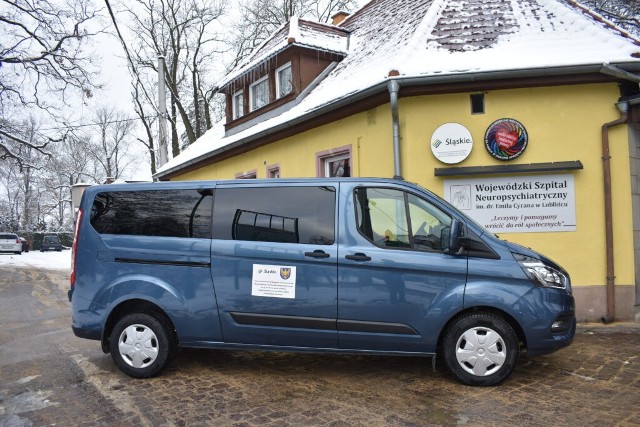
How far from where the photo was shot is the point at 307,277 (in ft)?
14.8

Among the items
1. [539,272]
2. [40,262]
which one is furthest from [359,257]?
[40,262]

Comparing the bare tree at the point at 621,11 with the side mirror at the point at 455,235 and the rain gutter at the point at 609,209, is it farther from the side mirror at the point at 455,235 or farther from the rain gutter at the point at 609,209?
the side mirror at the point at 455,235

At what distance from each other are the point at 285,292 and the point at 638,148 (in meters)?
6.13

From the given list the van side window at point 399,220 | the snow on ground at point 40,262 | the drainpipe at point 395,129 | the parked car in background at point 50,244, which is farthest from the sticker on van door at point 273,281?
the parked car in background at point 50,244

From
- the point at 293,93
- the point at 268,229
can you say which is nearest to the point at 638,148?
the point at 268,229

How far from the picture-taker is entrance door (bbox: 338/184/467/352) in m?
4.38

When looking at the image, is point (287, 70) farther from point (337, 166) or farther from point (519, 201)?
point (519, 201)

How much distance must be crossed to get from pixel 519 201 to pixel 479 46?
2665mm

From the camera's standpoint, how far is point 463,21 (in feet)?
28.6

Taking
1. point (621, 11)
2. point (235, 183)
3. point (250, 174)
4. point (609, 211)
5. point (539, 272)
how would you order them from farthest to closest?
point (621, 11), point (250, 174), point (609, 211), point (235, 183), point (539, 272)

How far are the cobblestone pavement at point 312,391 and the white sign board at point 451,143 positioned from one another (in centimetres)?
314

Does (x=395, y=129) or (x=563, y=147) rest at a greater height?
(x=395, y=129)

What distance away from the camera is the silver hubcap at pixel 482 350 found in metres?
4.34

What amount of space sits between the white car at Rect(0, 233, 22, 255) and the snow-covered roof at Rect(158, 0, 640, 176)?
31572 mm
